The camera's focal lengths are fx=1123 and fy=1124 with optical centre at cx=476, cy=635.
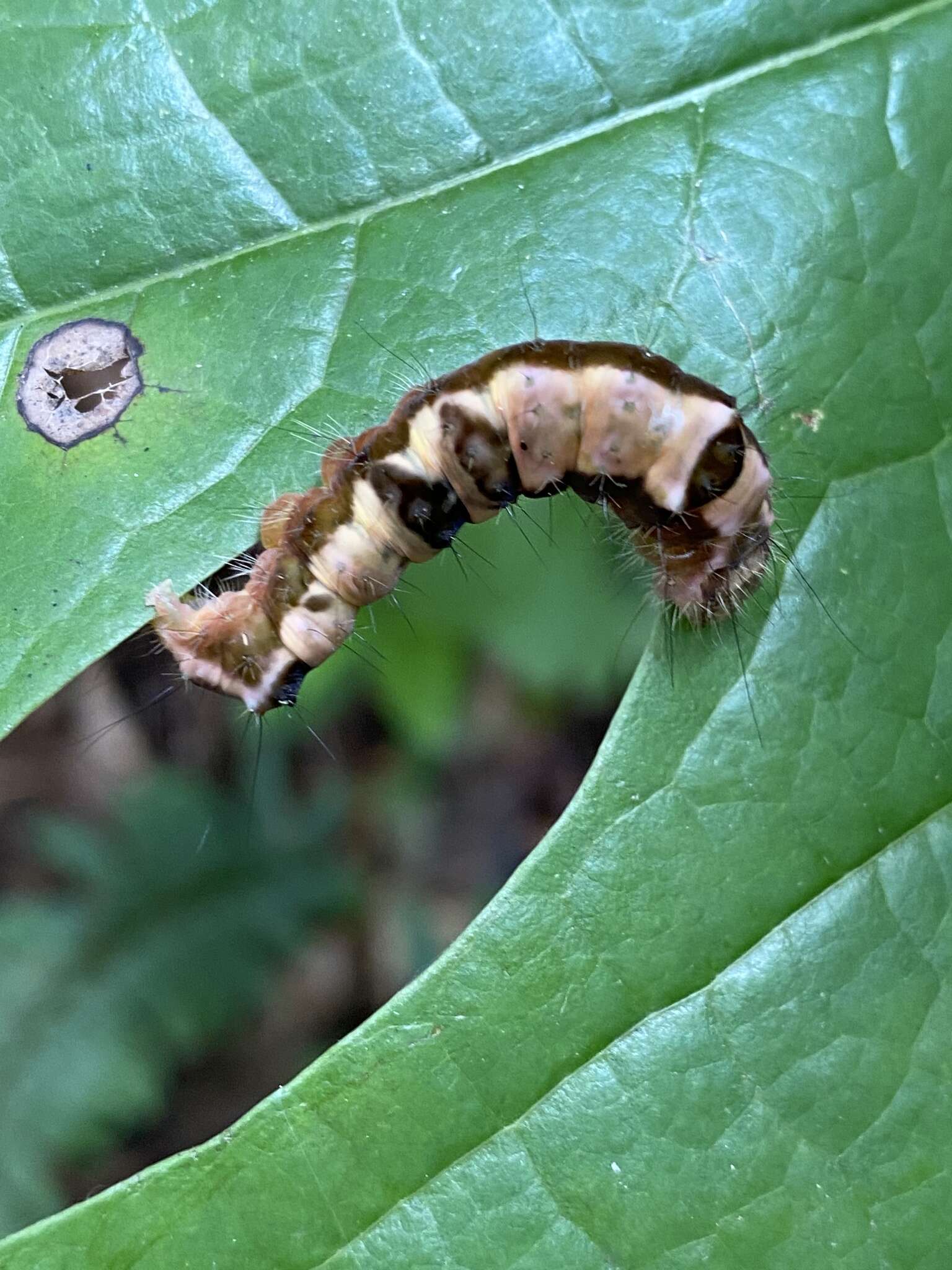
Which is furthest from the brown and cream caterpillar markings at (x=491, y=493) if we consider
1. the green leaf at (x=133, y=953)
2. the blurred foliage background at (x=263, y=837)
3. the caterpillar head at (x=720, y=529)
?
the green leaf at (x=133, y=953)

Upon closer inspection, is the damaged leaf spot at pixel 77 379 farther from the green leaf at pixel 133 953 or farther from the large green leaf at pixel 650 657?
the green leaf at pixel 133 953

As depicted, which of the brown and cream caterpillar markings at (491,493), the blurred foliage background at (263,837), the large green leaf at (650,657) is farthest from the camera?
the blurred foliage background at (263,837)

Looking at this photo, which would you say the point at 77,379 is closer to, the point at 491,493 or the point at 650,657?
the point at 491,493

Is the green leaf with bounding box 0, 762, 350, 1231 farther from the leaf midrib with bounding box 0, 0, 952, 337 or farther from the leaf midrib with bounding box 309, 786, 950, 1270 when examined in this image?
the leaf midrib with bounding box 0, 0, 952, 337

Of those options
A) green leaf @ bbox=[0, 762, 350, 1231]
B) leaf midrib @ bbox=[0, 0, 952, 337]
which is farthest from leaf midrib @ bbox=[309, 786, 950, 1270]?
green leaf @ bbox=[0, 762, 350, 1231]

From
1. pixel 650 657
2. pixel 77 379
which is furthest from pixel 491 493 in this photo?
pixel 77 379
